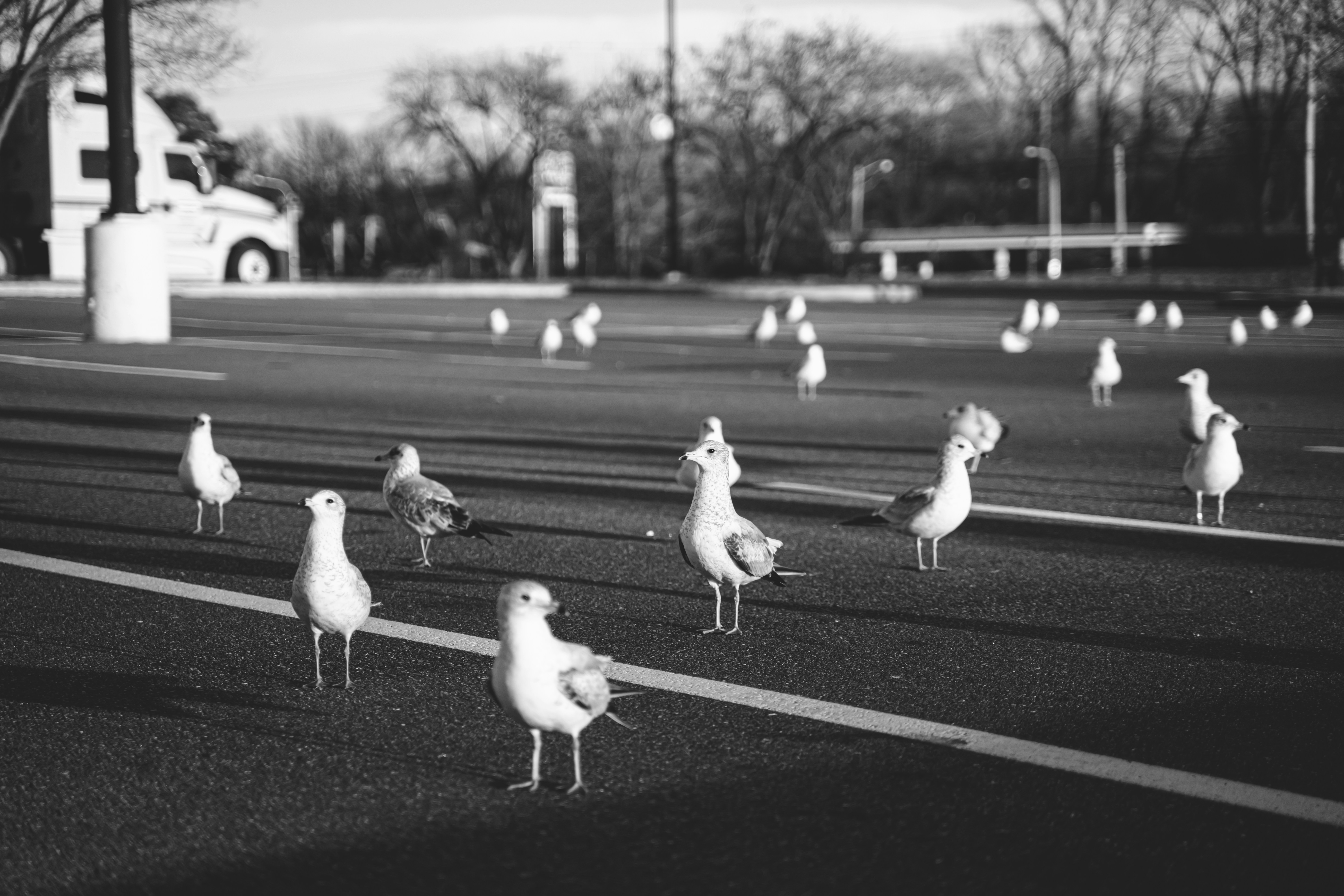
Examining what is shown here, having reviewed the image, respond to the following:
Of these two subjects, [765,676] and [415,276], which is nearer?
[765,676]

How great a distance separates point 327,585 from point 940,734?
6.22 ft

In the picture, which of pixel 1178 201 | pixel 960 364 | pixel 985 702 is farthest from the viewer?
pixel 1178 201

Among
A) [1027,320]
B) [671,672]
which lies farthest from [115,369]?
[1027,320]

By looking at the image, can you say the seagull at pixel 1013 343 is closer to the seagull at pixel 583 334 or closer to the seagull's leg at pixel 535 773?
the seagull at pixel 583 334

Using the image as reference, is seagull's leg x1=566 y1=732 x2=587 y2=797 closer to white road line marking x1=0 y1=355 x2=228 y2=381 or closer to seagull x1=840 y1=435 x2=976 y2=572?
seagull x1=840 y1=435 x2=976 y2=572

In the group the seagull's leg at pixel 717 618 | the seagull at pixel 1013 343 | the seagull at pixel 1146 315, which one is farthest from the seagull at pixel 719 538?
the seagull at pixel 1146 315

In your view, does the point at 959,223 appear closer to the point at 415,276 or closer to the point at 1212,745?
the point at 415,276

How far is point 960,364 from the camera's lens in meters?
18.3

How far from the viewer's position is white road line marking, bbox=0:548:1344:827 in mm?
3361

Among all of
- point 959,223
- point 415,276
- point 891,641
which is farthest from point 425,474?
point 959,223

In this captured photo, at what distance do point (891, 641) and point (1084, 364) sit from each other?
14360 millimetres

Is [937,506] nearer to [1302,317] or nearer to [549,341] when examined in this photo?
[549,341]

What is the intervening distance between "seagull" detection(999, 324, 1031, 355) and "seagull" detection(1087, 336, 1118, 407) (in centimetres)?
571

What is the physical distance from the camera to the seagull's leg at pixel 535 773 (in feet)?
11.4
